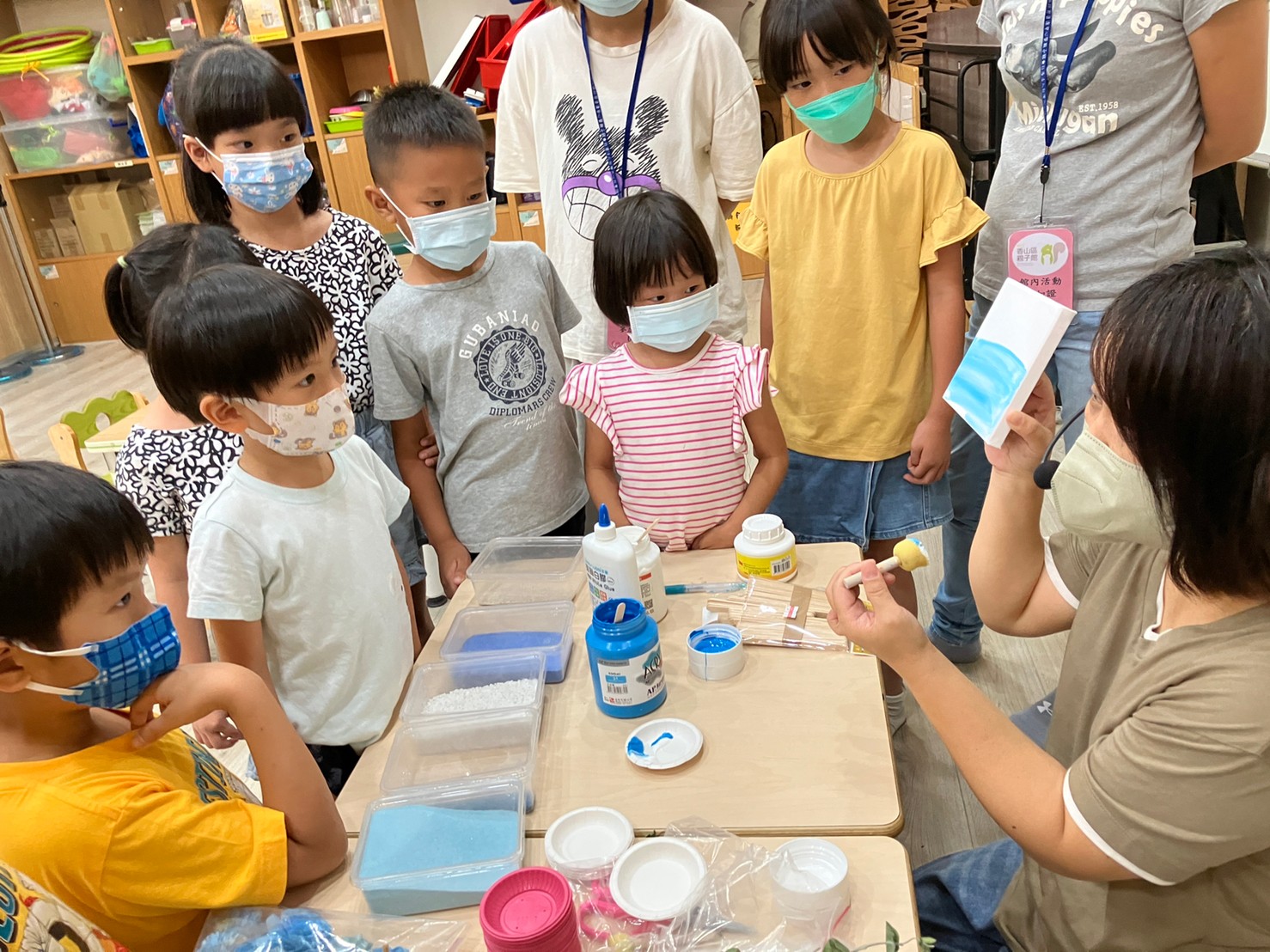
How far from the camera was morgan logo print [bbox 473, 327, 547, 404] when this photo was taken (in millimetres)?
1633

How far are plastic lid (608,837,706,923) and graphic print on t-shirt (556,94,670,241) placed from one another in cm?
136

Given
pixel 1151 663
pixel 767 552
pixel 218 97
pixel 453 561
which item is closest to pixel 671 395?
pixel 767 552

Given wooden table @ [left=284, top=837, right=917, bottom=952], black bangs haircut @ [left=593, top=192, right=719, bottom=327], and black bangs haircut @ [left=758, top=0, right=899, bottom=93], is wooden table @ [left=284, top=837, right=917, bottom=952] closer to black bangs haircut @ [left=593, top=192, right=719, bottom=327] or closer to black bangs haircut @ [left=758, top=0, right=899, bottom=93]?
black bangs haircut @ [left=593, top=192, right=719, bottom=327]

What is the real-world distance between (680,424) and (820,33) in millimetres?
709

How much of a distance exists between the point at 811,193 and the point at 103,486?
1310 millimetres

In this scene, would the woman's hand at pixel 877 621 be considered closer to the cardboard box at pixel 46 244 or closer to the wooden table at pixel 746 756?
the wooden table at pixel 746 756

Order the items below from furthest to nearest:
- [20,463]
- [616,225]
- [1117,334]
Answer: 1. [616,225]
2. [20,463]
3. [1117,334]

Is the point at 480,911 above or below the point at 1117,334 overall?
below

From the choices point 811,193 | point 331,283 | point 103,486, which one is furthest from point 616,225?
point 103,486

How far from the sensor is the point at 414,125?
1590mm

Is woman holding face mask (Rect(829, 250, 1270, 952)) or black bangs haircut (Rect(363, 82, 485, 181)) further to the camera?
black bangs haircut (Rect(363, 82, 485, 181))

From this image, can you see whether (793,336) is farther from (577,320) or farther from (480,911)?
(480,911)

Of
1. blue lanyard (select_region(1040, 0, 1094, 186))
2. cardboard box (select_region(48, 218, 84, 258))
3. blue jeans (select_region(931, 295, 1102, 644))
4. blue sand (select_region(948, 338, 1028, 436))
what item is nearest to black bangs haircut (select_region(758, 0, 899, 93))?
blue lanyard (select_region(1040, 0, 1094, 186))

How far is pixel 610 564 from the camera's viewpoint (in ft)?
4.05
